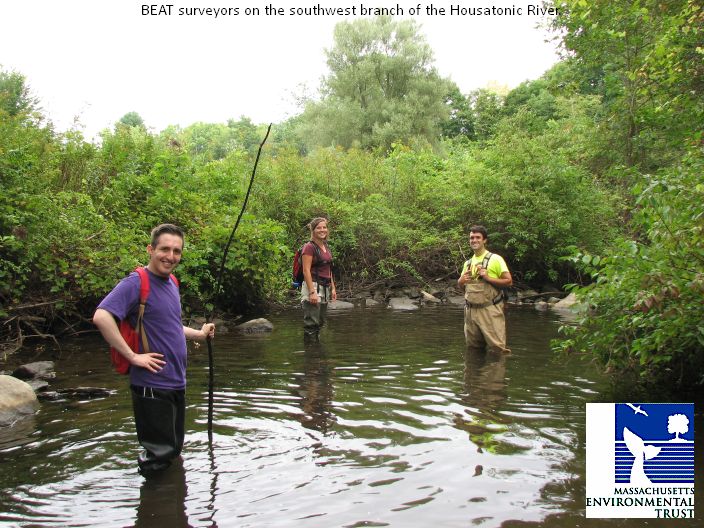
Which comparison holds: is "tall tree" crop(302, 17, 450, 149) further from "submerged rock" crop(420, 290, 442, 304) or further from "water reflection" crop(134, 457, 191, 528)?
"water reflection" crop(134, 457, 191, 528)

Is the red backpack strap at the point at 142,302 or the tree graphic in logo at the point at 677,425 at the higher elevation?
the red backpack strap at the point at 142,302

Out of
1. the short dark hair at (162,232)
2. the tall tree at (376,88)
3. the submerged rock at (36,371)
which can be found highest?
the tall tree at (376,88)

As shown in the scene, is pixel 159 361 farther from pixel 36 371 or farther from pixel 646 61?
pixel 646 61

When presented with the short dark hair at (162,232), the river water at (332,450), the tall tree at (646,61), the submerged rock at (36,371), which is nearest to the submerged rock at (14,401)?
the river water at (332,450)

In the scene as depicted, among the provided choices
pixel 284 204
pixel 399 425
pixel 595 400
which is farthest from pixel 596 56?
pixel 399 425

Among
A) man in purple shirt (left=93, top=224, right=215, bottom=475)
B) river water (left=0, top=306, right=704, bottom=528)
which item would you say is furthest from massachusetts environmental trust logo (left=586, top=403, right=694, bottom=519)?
man in purple shirt (left=93, top=224, right=215, bottom=475)

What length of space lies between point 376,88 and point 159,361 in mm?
38554

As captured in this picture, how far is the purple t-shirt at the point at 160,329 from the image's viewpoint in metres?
4.67

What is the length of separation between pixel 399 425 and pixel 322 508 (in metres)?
2.14

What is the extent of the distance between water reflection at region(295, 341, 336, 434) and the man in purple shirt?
181 cm

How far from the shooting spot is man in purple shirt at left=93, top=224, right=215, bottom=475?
473 cm

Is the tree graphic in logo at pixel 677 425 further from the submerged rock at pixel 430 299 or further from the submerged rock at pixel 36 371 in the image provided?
the submerged rock at pixel 430 299

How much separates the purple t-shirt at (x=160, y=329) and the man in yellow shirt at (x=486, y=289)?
5.61 m

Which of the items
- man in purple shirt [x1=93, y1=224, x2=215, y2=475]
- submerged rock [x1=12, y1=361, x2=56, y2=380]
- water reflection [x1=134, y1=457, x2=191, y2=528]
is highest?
man in purple shirt [x1=93, y1=224, x2=215, y2=475]
